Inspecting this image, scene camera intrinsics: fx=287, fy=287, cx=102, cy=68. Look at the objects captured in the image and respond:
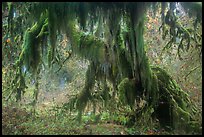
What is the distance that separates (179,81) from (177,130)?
3.66 meters

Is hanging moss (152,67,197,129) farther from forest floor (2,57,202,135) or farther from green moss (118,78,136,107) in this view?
green moss (118,78,136,107)

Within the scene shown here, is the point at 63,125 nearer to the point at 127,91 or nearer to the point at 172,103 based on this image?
the point at 127,91

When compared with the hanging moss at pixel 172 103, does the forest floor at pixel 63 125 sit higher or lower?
lower

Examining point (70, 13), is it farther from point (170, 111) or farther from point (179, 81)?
point (179, 81)

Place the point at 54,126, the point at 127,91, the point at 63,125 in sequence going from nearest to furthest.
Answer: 1. the point at 127,91
2. the point at 54,126
3. the point at 63,125

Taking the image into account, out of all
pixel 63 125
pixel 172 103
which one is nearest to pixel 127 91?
pixel 172 103

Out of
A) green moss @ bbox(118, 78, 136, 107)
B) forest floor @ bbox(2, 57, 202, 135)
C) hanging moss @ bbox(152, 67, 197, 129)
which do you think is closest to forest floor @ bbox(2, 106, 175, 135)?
forest floor @ bbox(2, 57, 202, 135)

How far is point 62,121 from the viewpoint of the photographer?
1084 cm

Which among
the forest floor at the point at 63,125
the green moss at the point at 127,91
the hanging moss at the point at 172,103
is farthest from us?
the forest floor at the point at 63,125

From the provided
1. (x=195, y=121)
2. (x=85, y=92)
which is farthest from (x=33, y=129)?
(x=195, y=121)

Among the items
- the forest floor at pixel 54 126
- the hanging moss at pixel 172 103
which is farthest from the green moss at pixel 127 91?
the forest floor at pixel 54 126

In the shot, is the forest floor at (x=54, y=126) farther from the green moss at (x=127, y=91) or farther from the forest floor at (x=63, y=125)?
the green moss at (x=127, y=91)

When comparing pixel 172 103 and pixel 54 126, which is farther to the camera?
pixel 54 126

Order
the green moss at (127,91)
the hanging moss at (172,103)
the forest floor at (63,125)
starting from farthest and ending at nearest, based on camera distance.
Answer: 1. the forest floor at (63,125)
2. the green moss at (127,91)
3. the hanging moss at (172,103)
